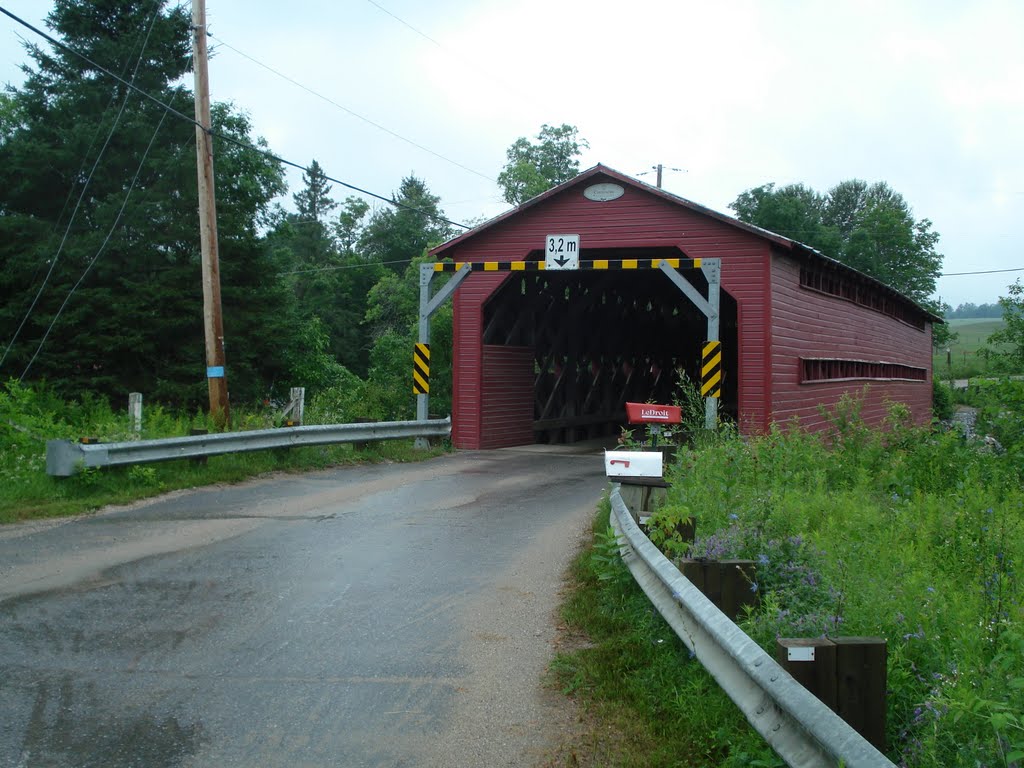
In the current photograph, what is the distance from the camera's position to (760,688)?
10.4 feet

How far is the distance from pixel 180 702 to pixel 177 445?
6.82 metres

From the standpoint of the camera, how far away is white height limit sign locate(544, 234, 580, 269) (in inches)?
631

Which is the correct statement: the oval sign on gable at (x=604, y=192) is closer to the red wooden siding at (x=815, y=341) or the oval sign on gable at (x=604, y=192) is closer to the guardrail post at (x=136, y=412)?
the red wooden siding at (x=815, y=341)

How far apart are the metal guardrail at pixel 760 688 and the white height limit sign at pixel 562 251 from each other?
11.7 metres

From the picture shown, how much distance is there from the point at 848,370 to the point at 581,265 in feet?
29.4

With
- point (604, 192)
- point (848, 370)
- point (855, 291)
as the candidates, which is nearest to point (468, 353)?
point (604, 192)

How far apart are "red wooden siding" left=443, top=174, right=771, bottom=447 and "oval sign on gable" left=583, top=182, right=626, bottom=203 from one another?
3.0 inches

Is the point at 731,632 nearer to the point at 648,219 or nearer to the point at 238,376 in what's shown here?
the point at 648,219

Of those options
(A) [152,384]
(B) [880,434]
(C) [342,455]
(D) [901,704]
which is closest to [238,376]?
(A) [152,384]

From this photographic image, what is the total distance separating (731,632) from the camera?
3.50m

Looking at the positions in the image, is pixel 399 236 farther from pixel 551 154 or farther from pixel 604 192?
pixel 604 192

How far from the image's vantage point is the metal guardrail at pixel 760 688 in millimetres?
2641

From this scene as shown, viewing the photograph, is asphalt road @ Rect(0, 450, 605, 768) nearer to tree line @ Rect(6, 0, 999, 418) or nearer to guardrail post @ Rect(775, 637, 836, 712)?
guardrail post @ Rect(775, 637, 836, 712)

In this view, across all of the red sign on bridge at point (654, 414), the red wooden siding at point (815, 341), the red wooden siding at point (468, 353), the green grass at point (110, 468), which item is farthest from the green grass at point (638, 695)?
the red wooden siding at point (468, 353)
